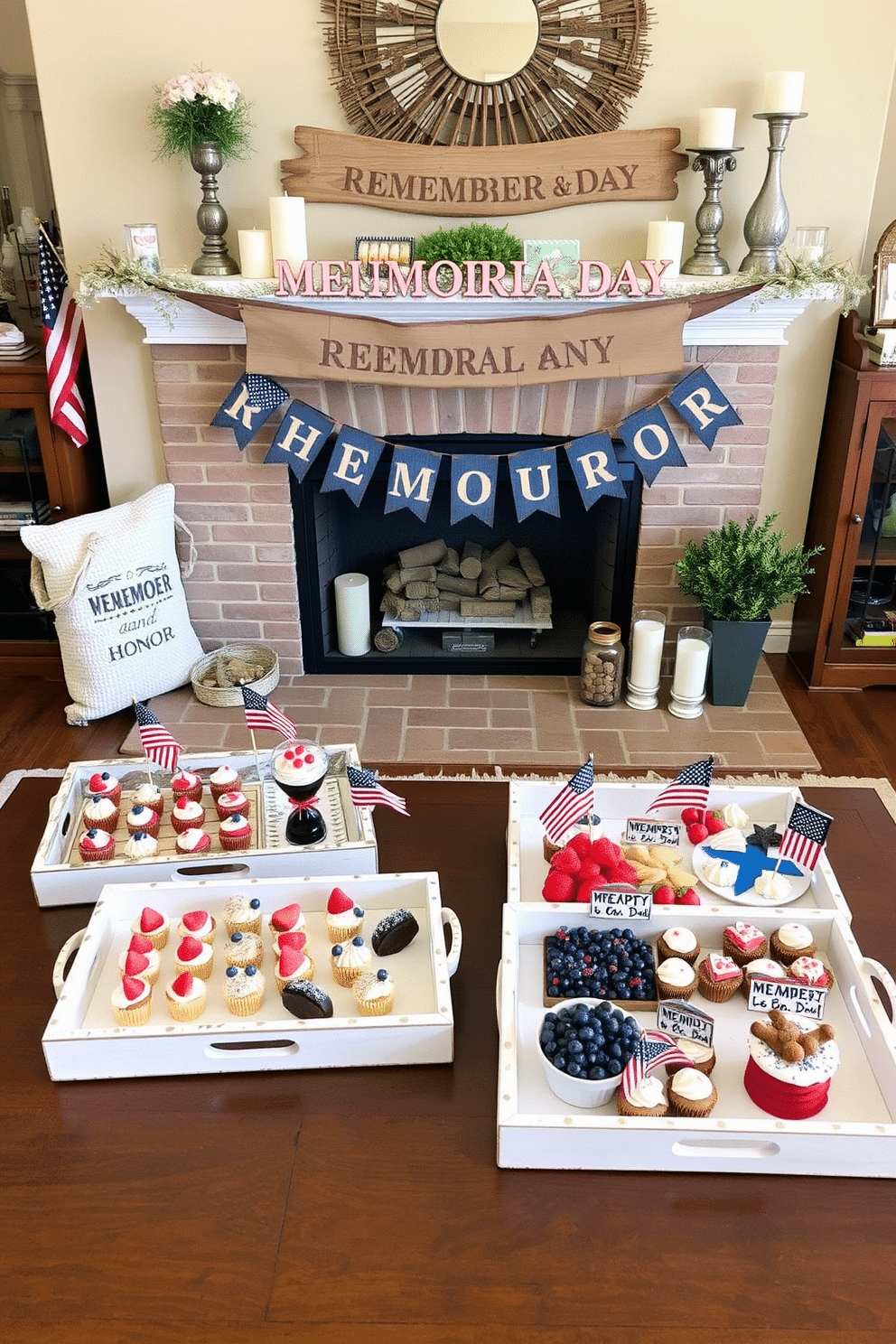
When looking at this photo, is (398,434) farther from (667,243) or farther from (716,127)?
(716,127)

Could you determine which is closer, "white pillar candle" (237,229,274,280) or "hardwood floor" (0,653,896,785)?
"white pillar candle" (237,229,274,280)

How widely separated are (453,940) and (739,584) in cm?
196

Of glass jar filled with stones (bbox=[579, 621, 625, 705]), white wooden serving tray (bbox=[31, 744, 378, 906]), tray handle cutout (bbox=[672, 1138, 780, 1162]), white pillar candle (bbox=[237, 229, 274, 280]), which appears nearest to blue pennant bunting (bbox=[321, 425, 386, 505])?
white pillar candle (bbox=[237, 229, 274, 280])

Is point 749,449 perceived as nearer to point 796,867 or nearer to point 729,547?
point 729,547

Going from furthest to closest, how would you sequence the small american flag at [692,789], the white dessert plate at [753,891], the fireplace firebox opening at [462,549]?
the fireplace firebox opening at [462,549] → the small american flag at [692,789] → the white dessert plate at [753,891]

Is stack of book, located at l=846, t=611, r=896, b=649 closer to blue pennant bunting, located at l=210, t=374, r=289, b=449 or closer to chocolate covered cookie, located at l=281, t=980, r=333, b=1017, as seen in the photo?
blue pennant bunting, located at l=210, t=374, r=289, b=449

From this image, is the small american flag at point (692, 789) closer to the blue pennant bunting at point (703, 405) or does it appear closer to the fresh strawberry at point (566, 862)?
the fresh strawberry at point (566, 862)

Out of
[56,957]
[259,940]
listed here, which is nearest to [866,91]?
[259,940]

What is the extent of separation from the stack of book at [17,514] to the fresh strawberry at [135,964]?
2.38m

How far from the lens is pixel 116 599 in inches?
128

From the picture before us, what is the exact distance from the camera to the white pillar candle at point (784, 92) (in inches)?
111

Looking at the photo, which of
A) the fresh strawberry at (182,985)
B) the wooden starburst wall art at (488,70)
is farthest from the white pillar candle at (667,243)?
the fresh strawberry at (182,985)

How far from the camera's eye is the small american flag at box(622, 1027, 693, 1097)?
1417 mm

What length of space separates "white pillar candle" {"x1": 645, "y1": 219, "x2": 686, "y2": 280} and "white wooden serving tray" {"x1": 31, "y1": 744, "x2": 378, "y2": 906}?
1.72m
